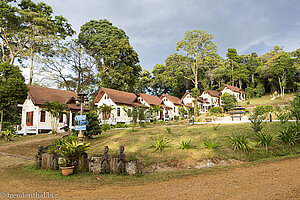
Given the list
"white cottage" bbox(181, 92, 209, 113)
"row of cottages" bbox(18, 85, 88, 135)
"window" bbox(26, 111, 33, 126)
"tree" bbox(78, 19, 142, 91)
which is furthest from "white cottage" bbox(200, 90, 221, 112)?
"window" bbox(26, 111, 33, 126)

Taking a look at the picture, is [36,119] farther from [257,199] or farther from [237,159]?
[257,199]

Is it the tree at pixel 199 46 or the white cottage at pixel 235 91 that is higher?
the tree at pixel 199 46

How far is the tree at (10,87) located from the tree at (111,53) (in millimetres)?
16168

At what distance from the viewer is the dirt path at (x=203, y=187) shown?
495cm

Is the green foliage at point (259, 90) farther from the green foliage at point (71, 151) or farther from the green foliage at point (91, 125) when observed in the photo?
the green foliage at point (71, 151)

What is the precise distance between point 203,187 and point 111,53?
37.3 meters

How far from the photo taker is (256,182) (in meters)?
5.70

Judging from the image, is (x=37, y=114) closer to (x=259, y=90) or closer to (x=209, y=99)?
(x=209, y=99)

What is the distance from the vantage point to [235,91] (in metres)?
54.6

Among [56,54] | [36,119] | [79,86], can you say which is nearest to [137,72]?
[79,86]

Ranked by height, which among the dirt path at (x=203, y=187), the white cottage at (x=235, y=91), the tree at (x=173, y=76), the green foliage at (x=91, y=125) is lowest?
the dirt path at (x=203, y=187)

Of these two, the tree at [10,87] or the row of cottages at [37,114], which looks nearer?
the tree at [10,87]

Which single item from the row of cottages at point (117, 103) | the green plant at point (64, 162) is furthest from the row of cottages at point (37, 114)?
the green plant at point (64, 162)

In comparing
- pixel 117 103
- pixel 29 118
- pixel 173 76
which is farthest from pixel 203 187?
pixel 173 76
